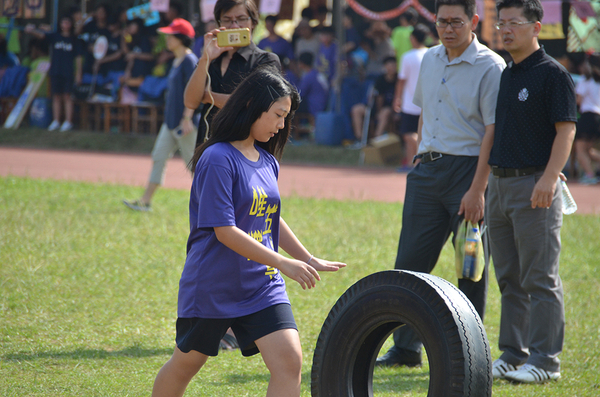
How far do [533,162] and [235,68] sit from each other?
1758mm

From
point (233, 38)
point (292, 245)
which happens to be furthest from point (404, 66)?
point (292, 245)

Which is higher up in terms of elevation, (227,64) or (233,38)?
(233,38)

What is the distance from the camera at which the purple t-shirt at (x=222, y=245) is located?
8.69 ft

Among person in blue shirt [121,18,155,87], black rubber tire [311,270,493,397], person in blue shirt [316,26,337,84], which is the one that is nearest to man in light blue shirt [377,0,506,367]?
black rubber tire [311,270,493,397]

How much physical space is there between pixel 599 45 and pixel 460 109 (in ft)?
33.6

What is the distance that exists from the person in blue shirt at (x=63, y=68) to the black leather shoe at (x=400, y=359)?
15106 millimetres

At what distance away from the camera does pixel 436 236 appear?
4066 millimetres

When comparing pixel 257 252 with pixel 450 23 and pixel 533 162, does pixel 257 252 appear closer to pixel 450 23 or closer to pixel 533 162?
pixel 533 162

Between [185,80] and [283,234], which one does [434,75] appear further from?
[185,80]

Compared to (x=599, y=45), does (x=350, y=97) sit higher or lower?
lower

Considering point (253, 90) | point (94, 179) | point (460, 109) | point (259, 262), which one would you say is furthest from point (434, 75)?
point (94, 179)

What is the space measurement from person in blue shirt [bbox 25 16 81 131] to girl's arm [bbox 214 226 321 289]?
52.7 feet

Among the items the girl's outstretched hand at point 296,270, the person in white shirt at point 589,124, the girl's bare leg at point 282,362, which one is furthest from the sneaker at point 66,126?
the girl's outstretched hand at point 296,270

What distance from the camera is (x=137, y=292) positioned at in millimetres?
5348
